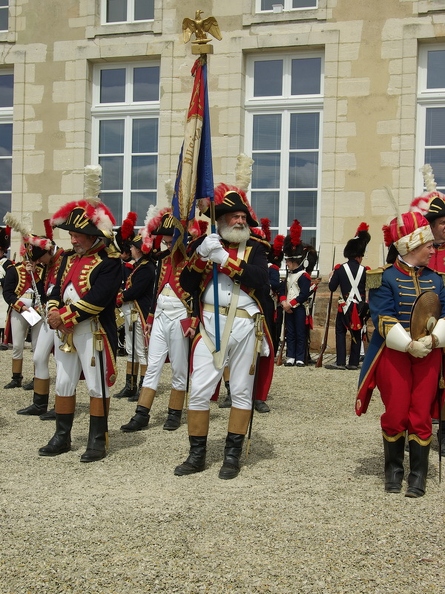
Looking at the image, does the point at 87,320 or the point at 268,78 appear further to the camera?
the point at 268,78

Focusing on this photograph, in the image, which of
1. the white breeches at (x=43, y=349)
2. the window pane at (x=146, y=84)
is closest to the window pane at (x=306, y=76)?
the window pane at (x=146, y=84)

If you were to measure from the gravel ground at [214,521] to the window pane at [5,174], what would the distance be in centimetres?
939

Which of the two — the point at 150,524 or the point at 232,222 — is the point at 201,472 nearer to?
the point at 150,524

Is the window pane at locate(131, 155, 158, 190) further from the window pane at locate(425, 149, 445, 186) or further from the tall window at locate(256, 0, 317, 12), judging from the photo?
the window pane at locate(425, 149, 445, 186)

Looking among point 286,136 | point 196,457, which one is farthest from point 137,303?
point 286,136

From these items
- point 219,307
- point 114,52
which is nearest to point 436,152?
point 114,52

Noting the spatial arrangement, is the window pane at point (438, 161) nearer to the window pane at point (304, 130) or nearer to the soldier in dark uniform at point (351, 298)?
the window pane at point (304, 130)

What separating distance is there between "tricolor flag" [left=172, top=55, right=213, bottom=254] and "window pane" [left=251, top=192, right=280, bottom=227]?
829 cm

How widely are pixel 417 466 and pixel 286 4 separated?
34.4 feet

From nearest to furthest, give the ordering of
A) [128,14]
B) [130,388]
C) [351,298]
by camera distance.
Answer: [130,388] < [351,298] < [128,14]

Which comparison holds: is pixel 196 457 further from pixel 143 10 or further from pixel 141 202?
pixel 143 10

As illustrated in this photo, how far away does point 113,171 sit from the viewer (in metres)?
14.8

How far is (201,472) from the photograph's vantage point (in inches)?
214

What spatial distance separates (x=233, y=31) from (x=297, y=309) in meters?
5.28
